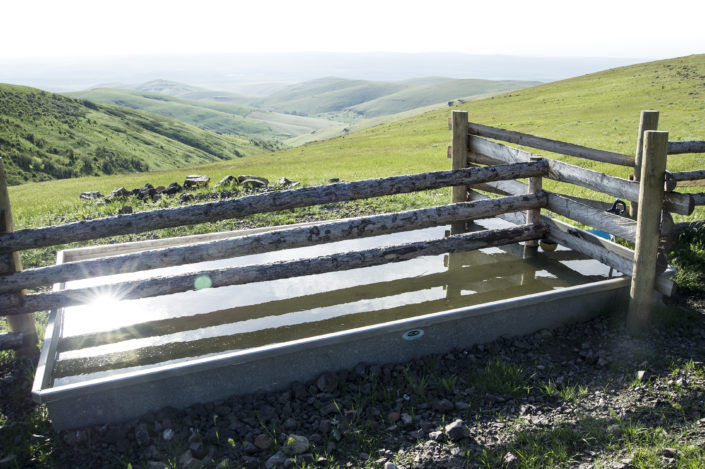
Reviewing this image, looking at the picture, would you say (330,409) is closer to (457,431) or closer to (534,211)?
(457,431)

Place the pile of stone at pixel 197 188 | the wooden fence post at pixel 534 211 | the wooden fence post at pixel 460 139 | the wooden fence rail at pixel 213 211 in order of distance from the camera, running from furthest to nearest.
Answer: the pile of stone at pixel 197 188 → the wooden fence post at pixel 460 139 → the wooden fence post at pixel 534 211 → the wooden fence rail at pixel 213 211

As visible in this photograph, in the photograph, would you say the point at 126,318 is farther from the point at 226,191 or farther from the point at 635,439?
the point at 226,191

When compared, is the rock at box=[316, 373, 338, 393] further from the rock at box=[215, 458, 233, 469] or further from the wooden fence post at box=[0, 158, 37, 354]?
the wooden fence post at box=[0, 158, 37, 354]

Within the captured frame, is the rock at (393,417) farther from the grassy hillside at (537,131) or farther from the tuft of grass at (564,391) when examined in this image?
the grassy hillside at (537,131)

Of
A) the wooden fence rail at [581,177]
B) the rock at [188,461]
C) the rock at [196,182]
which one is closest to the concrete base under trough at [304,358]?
the rock at [188,461]

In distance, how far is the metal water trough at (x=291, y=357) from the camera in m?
4.36

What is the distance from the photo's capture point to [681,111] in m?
31.8

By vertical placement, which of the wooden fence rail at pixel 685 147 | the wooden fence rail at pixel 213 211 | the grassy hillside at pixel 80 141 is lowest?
the grassy hillside at pixel 80 141

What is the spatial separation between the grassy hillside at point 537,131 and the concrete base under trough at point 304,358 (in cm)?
606

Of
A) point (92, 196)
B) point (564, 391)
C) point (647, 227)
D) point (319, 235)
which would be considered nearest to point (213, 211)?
point (319, 235)

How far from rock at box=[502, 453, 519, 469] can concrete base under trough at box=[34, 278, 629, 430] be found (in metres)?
1.51

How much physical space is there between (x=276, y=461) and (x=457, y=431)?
1.41m

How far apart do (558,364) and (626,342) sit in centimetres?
86

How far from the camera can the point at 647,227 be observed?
5324mm
